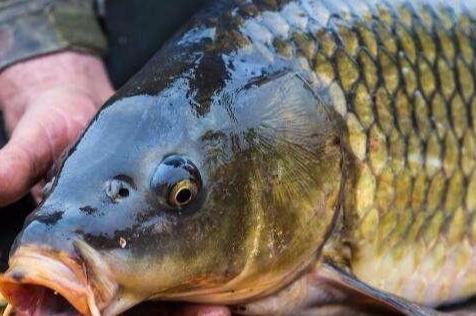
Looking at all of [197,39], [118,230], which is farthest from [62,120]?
[118,230]

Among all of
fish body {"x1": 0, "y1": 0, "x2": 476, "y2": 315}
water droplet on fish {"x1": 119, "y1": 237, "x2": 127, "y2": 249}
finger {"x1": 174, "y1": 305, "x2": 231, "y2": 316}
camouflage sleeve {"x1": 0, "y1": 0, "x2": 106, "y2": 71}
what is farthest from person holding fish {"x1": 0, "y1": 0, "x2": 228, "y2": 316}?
water droplet on fish {"x1": 119, "y1": 237, "x2": 127, "y2": 249}

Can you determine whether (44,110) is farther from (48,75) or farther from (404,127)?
(404,127)

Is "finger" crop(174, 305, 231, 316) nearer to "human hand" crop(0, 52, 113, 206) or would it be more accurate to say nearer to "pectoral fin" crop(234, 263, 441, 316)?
"pectoral fin" crop(234, 263, 441, 316)

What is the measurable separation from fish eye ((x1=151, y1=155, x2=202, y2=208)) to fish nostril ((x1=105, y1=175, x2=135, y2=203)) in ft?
0.15

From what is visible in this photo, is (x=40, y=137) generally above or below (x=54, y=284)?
below

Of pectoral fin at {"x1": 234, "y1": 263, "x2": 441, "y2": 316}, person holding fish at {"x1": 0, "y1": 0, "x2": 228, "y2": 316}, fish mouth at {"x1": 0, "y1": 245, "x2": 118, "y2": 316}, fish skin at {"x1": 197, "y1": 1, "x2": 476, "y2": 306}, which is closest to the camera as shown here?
fish mouth at {"x1": 0, "y1": 245, "x2": 118, "y2": 316}

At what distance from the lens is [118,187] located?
1683 mm

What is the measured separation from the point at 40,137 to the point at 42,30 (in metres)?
0.70

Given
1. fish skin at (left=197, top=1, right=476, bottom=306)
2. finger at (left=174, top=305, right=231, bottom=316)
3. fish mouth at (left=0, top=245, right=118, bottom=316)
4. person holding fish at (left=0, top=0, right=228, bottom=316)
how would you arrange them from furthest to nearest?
person holding fish at (left=0, top=0, right=228, bottom=316), fish skin at (left=197, top=1, right=476, bottom=306), finger at (left=174, top=305, right=231, bottom=316), fish mouth at (left=0, top=245, right=118, bottom=316)

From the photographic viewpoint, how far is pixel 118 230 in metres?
1.63

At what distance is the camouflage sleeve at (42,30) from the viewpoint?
9.37ft

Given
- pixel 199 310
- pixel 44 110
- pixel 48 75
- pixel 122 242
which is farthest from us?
pixel 48 75

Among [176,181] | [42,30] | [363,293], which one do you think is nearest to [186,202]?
[176,181]

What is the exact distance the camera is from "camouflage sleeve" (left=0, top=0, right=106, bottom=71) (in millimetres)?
2857
